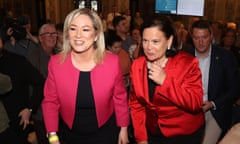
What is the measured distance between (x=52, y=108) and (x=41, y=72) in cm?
80

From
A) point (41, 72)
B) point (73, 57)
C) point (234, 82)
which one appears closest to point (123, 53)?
point (41, 72)

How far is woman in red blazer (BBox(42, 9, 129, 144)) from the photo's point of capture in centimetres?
185

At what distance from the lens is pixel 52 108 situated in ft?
6.31

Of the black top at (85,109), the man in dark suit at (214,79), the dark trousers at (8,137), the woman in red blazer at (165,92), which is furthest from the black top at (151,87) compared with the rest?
the dark trousers at (8,137)

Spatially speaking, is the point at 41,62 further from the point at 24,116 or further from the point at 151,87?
the point at 151,87

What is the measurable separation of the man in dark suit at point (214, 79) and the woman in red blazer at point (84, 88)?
0.89 m

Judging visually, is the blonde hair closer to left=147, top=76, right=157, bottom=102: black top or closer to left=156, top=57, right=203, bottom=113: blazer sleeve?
left=147, top=76, right=157, bottom=102: black top

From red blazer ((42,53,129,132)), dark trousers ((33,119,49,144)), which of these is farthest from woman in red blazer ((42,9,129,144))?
dark trousers ((33,119,49,144))

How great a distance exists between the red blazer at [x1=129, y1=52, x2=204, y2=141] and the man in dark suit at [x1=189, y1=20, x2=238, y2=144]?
53cm

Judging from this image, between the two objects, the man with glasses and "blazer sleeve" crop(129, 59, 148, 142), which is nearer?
"blazer sleeve" crop(129, 59, 148, 142)

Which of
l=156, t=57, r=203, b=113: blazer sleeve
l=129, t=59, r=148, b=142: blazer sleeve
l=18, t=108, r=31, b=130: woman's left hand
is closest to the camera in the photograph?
l=156, t=57, r=203, b=113: blazer sleeve

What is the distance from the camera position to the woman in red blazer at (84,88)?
185cm

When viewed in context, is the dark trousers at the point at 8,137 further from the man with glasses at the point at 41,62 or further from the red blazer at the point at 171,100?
the red blazer at the point at 171,100

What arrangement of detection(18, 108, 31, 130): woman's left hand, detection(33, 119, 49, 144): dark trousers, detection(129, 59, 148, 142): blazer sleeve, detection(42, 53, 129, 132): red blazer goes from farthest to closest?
detection(33, 119, 49, 144): dark trousers → detection(18, 108, 31, 130): woman's left hand → detection(129, 59, 148, 142): blazer sleeve → detection(42, 53, 129, 132): red blazer
